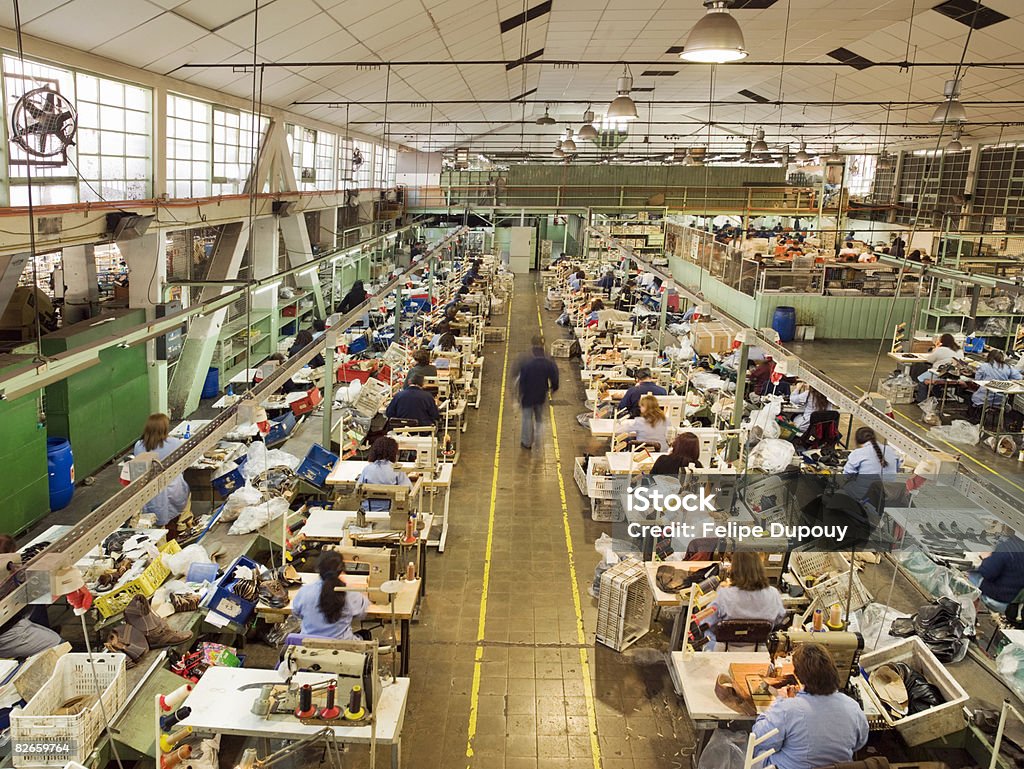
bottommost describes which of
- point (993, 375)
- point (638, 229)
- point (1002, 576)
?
point (1002, 576)

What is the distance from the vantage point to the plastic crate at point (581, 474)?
10691 mm

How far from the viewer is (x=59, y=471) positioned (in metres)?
10.1

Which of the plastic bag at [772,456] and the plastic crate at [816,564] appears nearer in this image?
the plastic crate at [816,564]

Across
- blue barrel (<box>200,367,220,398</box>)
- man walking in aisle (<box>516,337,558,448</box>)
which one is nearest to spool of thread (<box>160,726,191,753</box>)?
man walking in aisle (<box>516,337,558,448</box>)

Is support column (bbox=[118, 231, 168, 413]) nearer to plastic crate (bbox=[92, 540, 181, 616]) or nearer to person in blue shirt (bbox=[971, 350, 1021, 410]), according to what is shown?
plastic crate (bbox=[92, 540, 181, 616])

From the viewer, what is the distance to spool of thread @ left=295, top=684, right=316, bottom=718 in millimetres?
4613

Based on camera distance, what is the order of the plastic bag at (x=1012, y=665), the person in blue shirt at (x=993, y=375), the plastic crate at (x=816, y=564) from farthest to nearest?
the person in blue shirt at (x=993, y=375) < the plastic crate at (x=816, y=564) < the plastic bag at (x=1012, y=665)

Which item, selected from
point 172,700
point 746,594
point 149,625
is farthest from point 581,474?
point 172,700

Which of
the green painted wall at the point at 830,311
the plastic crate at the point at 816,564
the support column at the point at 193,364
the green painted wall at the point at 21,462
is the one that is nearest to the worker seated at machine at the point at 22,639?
the green painted wall at the point at 21,462

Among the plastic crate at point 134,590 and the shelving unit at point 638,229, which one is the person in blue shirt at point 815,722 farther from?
the shelving unit at point 638,229

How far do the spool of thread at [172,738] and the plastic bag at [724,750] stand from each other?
3390 mm

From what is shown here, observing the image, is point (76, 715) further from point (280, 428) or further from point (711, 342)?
point (711, 342)

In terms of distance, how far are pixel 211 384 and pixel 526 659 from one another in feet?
34.7

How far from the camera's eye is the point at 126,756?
17.3 ft
